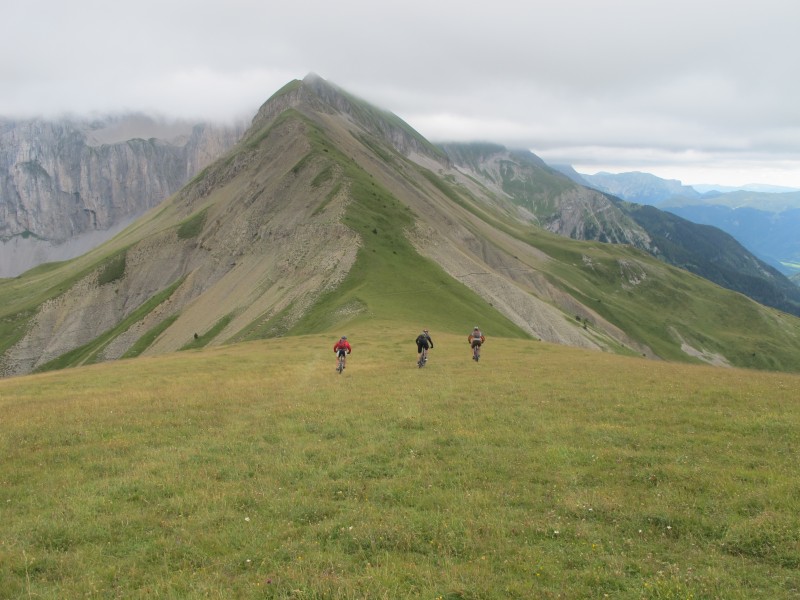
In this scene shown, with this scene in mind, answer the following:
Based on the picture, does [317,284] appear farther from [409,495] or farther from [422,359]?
[409,495]

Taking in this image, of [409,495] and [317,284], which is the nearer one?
[409,495]

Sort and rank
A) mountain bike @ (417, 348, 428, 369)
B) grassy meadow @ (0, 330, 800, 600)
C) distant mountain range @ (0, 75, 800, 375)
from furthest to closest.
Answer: distant mountain range @ (0, 75, 800, 375), mountain bike @ (417, 348, 428, 369), grassy meadow @ (0, 330, 800, 600)

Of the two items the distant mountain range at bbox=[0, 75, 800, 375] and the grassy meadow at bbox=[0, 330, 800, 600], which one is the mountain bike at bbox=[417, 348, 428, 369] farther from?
the distant mountain range at bbox=[0, 75, 800, 375]

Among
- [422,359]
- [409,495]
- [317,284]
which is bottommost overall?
[409,495]

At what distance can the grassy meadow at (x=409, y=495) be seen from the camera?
32.4ft

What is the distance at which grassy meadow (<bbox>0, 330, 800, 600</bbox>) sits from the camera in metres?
9.89

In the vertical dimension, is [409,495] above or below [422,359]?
below

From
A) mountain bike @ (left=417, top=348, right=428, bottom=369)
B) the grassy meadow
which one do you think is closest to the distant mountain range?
mountain bike @ (left=417, top=348, right=428, bottom=369)

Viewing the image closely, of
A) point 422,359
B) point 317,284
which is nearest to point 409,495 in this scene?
point 422,359

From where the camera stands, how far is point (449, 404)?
2298 cm

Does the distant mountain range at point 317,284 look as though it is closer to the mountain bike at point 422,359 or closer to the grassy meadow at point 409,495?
the mountain bike at point 422,359

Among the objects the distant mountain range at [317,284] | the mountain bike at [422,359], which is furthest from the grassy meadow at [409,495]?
the distant mountain range at [317,284]

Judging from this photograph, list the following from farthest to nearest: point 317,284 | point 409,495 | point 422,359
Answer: point 317,284 < point 422,359 < point 409,495

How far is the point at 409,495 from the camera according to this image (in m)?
13.4
